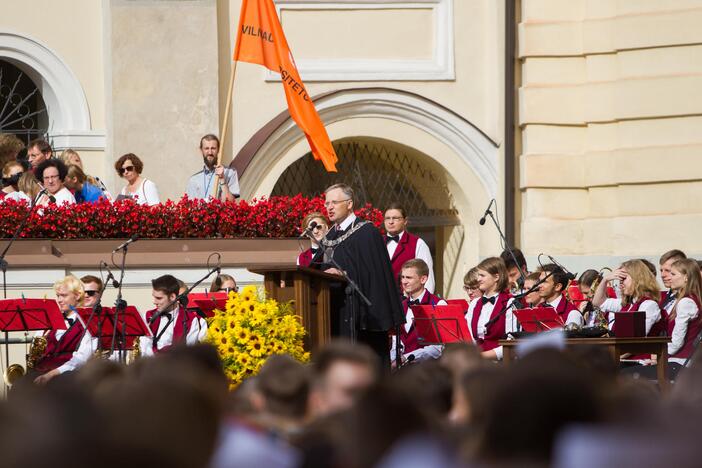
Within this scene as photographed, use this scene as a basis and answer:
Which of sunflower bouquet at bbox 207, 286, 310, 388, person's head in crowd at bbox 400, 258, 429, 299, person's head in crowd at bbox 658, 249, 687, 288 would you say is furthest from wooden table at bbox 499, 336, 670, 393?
person's head in crowd at bbox 400, 258, 429, 299

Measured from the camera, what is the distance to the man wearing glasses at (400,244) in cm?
1323

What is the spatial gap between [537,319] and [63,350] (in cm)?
376

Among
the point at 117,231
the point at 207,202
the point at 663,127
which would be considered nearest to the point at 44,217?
the point at 117,231

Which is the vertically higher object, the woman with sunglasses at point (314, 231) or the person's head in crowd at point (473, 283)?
the woman with sunglasses at point (314, 231)

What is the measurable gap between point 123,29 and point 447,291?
16.9 feet

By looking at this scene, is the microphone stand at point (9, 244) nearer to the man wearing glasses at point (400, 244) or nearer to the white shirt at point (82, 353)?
the white shirt at point (82, 353)

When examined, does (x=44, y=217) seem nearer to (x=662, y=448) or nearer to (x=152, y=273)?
(x=152, y=273)

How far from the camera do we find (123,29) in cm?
1661

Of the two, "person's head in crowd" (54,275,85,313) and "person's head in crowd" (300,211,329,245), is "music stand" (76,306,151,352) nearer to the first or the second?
"person's head in crowd" (54,275,85,313)

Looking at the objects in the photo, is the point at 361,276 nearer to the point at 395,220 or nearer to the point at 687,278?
the point at 687,278

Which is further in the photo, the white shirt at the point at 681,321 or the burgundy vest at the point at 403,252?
the burgundy vest at the point at 403,252

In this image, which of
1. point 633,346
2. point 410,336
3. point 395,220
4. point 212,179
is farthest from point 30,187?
point 633,346

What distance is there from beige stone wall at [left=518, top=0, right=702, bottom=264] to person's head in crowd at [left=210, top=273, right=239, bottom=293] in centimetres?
494

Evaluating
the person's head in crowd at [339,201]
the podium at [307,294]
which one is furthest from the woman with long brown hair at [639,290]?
the podium at [307,294]
